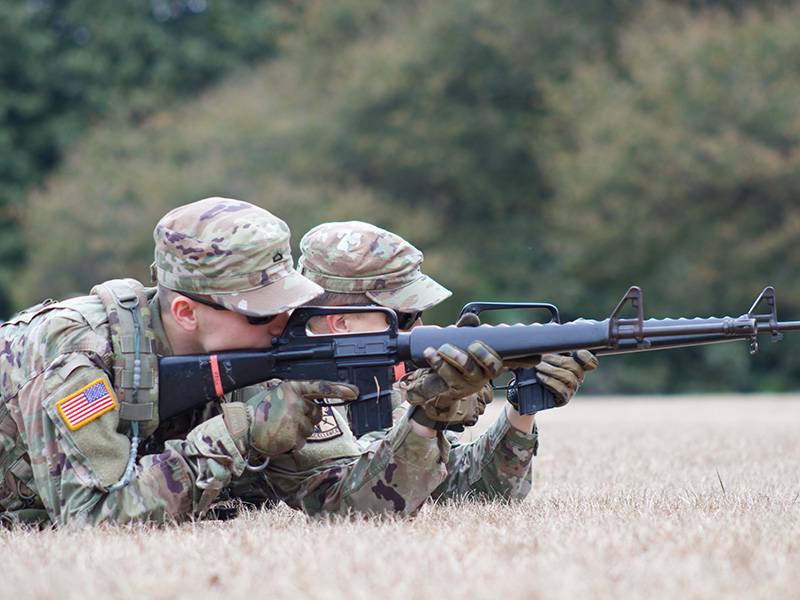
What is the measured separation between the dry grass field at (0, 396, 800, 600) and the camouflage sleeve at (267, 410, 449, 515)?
3.4 inches

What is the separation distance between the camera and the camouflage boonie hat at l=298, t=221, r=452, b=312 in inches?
167

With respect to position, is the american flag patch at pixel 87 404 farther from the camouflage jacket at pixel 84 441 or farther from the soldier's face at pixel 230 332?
the soldier's face at pixel 230 332

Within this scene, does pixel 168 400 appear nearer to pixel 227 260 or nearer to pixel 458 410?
pixel 227 260

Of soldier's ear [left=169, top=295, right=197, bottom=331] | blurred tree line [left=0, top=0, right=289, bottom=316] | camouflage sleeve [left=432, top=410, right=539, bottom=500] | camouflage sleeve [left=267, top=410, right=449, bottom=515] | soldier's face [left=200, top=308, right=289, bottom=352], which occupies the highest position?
blurred tree line [left=0, top=0, right=289, bottom=316]

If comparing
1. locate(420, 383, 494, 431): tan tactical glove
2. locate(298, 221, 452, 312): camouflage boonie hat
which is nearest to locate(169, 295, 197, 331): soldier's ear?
locate(420, 383, 494, 431): tan tactical glove

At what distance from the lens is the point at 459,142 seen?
25.1 metres

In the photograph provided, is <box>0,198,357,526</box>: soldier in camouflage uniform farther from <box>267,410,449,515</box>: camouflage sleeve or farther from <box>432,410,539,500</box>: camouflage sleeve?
<box>432,410,539,500</box>: camouflage sleeve

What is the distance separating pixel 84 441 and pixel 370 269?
158 centimetres

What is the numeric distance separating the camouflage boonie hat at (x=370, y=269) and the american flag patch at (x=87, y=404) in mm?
1329

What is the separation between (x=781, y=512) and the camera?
3.17m

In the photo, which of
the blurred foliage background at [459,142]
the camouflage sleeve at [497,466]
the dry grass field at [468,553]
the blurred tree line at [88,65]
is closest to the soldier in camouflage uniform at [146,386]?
the dry grass field at [468,553]

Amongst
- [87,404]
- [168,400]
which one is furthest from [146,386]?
[87,404]

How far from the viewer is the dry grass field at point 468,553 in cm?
216

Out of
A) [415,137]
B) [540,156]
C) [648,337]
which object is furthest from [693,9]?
[648,337]
